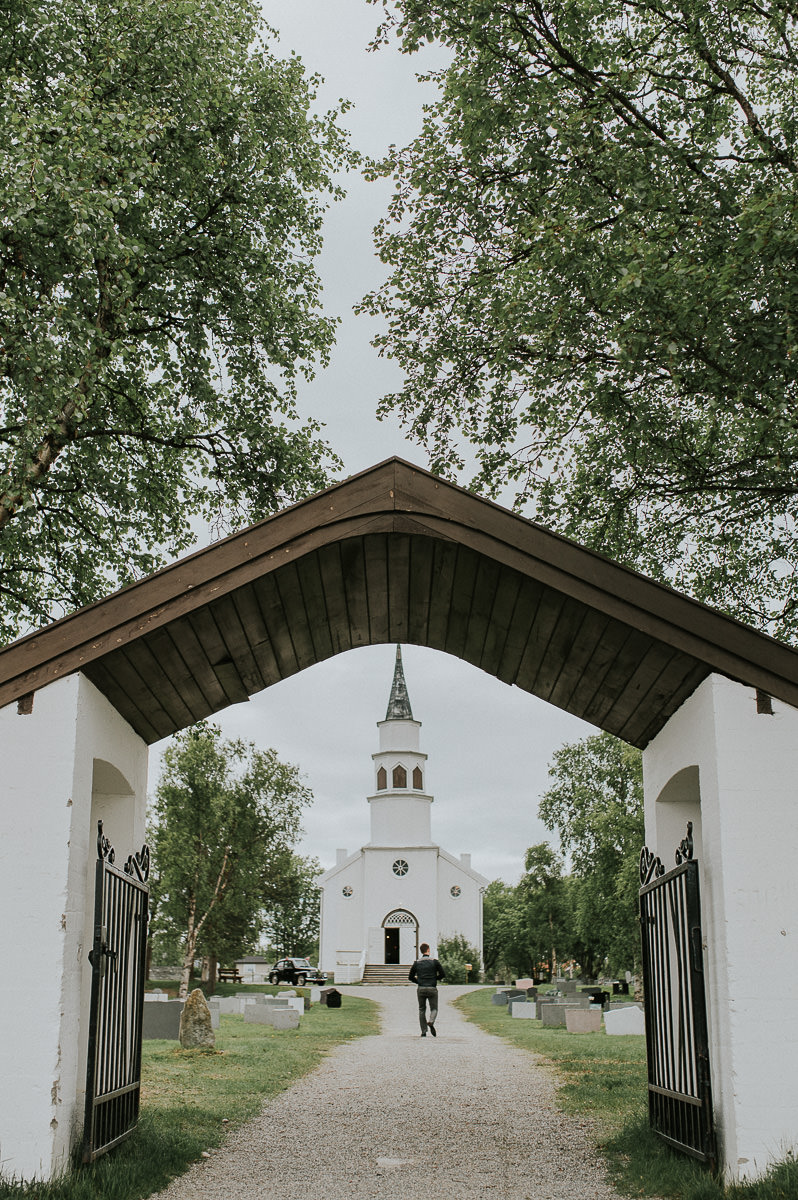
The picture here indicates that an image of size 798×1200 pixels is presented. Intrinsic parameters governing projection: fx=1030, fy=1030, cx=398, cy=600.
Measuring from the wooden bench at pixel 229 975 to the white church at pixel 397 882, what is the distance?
18.7 ft

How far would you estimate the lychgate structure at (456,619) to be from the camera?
6.56 meters

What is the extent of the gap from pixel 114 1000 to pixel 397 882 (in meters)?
55.8

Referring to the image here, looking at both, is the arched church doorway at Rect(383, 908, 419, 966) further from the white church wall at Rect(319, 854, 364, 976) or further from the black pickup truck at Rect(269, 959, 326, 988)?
the black pickup truck at Rect(269, 959, 326, 988)

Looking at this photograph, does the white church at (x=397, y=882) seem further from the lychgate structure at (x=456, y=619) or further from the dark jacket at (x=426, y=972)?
the lychgate structure at (x=456, y=619)

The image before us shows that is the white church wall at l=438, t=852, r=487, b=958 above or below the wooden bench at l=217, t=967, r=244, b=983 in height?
above

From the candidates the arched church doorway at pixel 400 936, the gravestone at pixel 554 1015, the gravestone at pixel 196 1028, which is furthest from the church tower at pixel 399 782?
the gravestone at pixel 196 1028

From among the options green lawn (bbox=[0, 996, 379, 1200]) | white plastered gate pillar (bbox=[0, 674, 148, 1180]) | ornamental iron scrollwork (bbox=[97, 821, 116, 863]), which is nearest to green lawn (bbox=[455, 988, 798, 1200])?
green lawn (bbox=[0, 996, 379, 1200])

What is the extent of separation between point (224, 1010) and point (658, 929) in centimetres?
2288

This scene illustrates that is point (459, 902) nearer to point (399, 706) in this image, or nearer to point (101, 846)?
point (399, 706)

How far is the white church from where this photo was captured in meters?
60.3

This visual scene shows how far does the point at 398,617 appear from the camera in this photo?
942 centimetres

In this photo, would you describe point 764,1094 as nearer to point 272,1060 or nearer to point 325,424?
point 272,1060

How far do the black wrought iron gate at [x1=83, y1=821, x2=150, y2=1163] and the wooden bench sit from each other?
49668mm

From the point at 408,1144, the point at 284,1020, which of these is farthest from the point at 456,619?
the point at 284,1020
